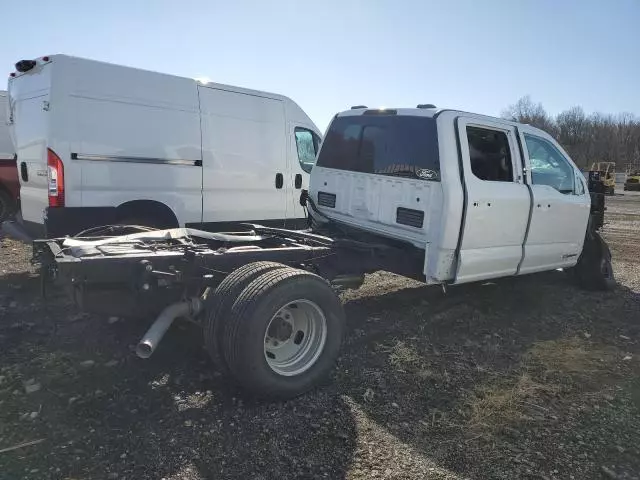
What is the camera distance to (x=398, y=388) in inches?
153

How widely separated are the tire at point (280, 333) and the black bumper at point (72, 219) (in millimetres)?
3209

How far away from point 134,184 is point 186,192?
2.31ft

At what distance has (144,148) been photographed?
6.30 m

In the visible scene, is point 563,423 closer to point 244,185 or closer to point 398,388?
point 398,388

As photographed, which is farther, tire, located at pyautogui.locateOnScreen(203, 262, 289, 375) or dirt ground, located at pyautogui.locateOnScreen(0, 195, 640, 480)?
tire, located at pyautogui.locateOnScreen(203, 262, 289, 375)

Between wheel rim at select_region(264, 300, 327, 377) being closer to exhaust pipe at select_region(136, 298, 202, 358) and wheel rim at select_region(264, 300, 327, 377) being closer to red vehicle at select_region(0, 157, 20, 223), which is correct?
exhaust pipe at select_region(136, 298, 202, 358)

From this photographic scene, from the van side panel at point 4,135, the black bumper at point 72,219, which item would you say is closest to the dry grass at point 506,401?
the black bumper at point 72,219

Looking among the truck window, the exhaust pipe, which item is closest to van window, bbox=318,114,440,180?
the truck window

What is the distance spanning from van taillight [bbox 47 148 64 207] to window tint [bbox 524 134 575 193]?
5.09m

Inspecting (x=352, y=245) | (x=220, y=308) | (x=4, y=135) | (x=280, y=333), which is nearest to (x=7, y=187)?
(x=4, y=135)

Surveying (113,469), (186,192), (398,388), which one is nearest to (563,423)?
(398,388)

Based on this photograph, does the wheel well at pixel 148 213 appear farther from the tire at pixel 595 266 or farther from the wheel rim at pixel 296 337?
the tire at pixel 595 266

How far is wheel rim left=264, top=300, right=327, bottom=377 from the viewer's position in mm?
3737

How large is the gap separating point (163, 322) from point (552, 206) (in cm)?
446
